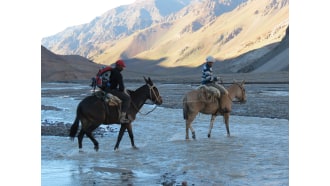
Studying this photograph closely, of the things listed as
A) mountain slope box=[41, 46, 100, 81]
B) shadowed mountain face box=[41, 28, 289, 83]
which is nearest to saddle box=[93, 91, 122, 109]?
shadowed mountain face box=[41, 28, 289, 83]

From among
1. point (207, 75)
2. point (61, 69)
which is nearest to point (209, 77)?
point (207, 75)

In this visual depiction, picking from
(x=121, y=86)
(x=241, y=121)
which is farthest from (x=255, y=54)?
(x=121, y=86)

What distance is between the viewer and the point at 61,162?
11625mm

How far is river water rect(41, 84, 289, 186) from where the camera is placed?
955cm

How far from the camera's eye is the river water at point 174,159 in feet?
31.3

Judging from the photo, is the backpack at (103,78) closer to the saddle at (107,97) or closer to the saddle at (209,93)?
the saddle at (107,97)

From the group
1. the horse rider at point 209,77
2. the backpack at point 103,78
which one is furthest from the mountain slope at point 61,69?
the backpack at point 103,78

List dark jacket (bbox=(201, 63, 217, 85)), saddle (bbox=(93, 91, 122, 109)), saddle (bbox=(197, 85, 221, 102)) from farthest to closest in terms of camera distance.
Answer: saddle (bbox=(197, 85, 221, 102))
dark jacket (bbox=(201, 63, 217, 85))
saddle (bbox=(93, 91, 122, 109))

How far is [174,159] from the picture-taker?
11875 millimetres

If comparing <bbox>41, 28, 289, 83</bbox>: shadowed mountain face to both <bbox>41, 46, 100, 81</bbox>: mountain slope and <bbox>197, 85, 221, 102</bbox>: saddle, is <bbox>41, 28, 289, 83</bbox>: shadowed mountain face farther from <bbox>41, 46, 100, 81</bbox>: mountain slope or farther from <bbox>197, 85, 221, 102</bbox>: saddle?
<bbox>197, 85, 221, 102</bbox>: saddle

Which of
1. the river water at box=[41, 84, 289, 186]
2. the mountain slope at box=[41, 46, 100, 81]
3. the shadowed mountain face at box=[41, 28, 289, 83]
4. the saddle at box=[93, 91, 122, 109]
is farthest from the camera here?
the mountain slope at box=[41, 46, 100, 81]

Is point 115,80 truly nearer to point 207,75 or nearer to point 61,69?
point 207,75

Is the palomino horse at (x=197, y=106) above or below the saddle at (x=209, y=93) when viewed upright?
below
